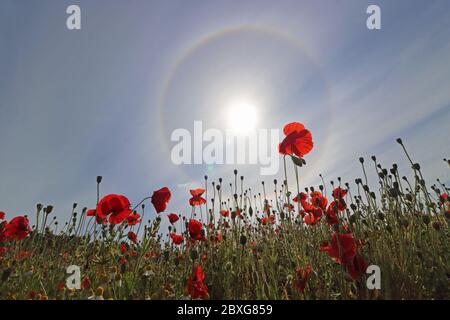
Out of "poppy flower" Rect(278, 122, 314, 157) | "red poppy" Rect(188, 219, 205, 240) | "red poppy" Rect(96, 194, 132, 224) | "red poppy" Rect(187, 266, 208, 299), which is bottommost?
"red poppy" Rect(187, 266, 208, 299)

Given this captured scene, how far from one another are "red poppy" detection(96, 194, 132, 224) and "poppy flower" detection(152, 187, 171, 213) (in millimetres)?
295

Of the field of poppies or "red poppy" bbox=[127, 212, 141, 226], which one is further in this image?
"red poppy" bbox=[127, 212, 141, 226]

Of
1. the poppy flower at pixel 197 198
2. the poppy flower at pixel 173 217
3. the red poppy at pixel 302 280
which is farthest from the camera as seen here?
the poppy flower at pixel 173 217

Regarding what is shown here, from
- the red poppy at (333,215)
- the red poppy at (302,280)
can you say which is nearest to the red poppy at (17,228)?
the red poppy at (302,280)

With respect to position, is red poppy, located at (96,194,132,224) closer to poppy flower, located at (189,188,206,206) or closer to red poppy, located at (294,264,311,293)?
poppy flower, located at (189,188,206,206)

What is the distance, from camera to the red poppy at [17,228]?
3.83 meters

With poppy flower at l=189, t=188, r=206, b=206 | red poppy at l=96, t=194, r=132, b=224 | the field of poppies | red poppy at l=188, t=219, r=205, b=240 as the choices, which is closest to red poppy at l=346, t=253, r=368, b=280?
the field of poppies

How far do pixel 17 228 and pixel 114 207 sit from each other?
1.85 m

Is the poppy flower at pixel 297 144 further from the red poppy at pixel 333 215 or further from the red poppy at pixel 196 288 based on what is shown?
the red poppy at pixel 196 288

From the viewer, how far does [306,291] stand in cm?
231

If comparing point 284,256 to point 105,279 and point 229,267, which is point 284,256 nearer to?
point 229,267

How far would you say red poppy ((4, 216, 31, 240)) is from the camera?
383cm

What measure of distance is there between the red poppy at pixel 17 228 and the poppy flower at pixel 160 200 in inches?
82.5
